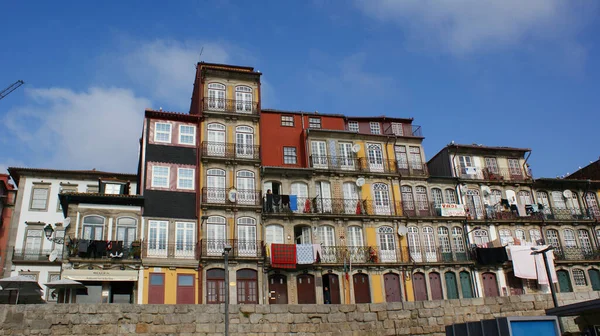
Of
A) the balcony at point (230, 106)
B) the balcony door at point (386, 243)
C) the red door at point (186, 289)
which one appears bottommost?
the red door at point (186, 289)

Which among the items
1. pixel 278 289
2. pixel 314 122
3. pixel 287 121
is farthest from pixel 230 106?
pixel 278 289

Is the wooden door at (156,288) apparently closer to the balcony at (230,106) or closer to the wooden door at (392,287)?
the balcony at (230,106)

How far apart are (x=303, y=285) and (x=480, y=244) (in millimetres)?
13936

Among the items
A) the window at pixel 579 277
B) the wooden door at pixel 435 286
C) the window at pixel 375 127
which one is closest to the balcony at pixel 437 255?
the wooden door at pixel 435 286

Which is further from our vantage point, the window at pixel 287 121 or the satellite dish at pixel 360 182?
the window at pixel 287 121

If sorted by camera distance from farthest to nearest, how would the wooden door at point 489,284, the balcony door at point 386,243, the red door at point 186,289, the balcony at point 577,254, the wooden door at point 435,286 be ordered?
the balcony at point 577,254 < the wooden door at point 489,284 < the wooden door at point 435,286 < the balcony door at point 386,243 < the red door at point 186,289

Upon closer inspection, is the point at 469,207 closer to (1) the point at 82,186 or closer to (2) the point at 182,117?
(2) the point at 182,117

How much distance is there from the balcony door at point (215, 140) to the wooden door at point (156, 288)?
8432 mm

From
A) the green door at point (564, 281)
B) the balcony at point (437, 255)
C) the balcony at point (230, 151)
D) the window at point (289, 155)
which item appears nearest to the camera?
the balcony at point (230, 151)

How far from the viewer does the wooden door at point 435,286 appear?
37.2m

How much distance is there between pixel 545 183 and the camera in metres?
44.0

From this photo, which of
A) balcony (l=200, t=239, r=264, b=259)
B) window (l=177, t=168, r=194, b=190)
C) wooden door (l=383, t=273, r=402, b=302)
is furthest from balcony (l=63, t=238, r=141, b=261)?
wooden door (l=383, t=273, r=402, b=302)

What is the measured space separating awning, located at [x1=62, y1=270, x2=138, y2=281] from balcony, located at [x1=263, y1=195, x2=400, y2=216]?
914cm

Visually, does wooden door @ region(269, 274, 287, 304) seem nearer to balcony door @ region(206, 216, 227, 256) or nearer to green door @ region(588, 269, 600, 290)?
balcony door @ region(206, 216, 227, 256)
